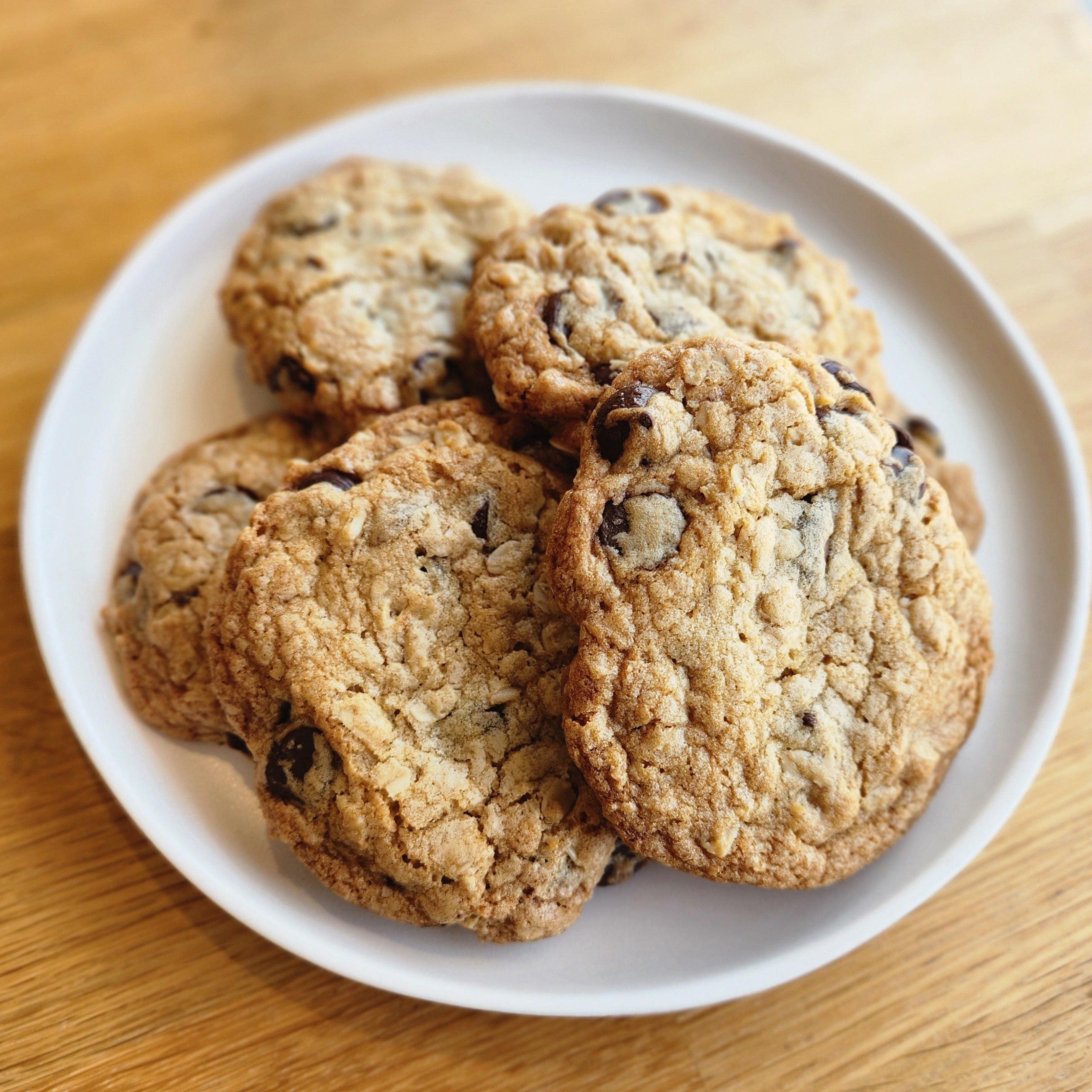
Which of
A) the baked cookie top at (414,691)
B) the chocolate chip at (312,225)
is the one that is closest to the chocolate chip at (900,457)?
the baked cookie top at (414,691)

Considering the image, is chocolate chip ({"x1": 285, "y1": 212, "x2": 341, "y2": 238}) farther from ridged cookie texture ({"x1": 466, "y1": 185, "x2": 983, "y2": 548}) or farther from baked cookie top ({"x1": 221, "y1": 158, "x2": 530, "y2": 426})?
ridged cookie texture ({"x1": 466, "y1": 185, "x2": 983, "y2": 548})

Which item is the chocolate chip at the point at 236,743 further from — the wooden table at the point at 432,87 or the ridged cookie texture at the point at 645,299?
the ridged cookie texture at the point at 645,299

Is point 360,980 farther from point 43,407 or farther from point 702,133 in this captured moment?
point 702,133

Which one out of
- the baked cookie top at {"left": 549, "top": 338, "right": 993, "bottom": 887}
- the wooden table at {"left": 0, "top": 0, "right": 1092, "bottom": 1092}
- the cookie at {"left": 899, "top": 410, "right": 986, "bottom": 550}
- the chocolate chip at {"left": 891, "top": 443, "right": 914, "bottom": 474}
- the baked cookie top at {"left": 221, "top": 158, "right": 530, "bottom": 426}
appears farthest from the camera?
the cookie at {"left": 899, "top": 410, "right": 986, "bottom": 550}

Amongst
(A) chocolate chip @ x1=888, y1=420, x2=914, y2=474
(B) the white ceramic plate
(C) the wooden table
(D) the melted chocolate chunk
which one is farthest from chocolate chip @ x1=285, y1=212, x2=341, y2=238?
(A) chocolate chip @ x1=888, y1=420, x2=914, y2=474

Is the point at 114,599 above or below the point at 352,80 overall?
below

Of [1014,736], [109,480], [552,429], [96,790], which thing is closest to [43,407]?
[109,480]

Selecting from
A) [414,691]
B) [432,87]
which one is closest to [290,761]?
[414,691]

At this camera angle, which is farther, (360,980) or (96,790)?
(96,790)
